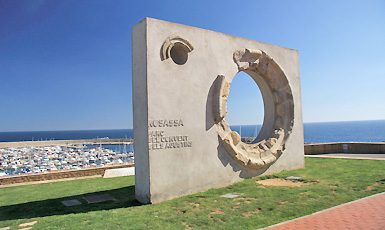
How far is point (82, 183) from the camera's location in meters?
9.14

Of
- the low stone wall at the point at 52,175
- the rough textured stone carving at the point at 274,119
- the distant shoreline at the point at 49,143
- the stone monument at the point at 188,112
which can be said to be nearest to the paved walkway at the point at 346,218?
the stone monument at the point at 188,112

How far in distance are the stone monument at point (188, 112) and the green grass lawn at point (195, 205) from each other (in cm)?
40

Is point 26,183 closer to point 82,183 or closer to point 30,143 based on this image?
point 82,183

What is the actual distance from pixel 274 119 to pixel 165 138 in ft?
16.0

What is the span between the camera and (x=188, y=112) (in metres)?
6.82

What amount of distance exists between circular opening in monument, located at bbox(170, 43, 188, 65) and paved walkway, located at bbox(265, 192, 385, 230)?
4468 millimetres

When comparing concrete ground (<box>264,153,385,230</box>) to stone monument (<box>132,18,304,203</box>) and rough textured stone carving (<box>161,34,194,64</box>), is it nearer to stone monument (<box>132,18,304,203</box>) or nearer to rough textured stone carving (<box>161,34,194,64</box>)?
stone monument (<box>132,18,304,203</box>)

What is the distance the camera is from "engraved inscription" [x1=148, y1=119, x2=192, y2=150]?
611 cm

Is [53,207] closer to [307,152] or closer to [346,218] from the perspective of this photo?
[346,218]

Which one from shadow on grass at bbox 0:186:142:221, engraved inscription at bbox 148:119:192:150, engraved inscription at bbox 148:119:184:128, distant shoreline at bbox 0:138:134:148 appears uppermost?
engraved inscription at bbox 148:119:184:128

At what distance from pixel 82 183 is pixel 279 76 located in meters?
7.61

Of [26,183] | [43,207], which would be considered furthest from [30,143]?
[43,207]

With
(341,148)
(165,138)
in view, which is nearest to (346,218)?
(165,138)

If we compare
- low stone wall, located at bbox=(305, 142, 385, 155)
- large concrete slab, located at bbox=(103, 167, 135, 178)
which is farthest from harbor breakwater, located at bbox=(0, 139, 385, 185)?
large concrete slab, located at bbox=(103, 167, 135, 178)
